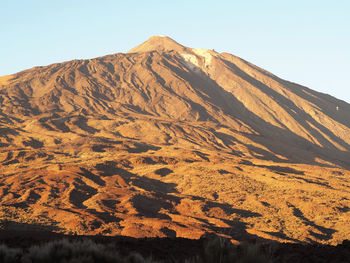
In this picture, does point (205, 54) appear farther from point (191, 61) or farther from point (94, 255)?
point (94, 255)

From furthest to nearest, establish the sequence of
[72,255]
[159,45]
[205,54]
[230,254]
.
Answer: [159,45] → [205,54] → [72,255] → [230,254]

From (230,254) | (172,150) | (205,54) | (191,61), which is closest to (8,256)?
(230,254)

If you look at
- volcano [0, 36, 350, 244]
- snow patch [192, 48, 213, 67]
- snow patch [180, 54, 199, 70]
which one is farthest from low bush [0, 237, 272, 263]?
snow patch [192, 48, 213, 67]

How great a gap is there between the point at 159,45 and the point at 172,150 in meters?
120

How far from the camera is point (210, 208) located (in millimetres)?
37438

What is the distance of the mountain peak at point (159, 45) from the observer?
584 ft

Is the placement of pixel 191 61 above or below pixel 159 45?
below

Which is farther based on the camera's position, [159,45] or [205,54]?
[159,45]

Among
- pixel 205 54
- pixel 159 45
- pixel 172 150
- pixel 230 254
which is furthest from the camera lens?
pixel 159 45

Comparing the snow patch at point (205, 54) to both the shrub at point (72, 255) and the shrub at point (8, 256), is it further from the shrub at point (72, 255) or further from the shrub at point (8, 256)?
the shrub at point (8, 256)

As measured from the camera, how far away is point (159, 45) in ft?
603

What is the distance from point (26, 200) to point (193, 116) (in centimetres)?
7656

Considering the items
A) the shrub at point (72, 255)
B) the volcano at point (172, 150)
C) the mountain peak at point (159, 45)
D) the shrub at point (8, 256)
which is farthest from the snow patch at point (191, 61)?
the shrub at point (8, 256)

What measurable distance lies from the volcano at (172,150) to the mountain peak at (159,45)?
1.11m
